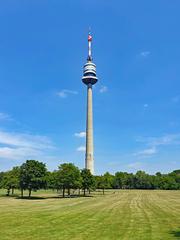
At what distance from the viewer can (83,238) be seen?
2498cm

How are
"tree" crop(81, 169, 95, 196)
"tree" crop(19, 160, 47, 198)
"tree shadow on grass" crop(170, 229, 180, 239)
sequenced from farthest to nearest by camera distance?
1. "tree" crop(81, 169, 95, 196)
2. "tree" crop(19, 160, 47, 198)
3. "tree shadow on grass" crop(170, 229, 180, 239)

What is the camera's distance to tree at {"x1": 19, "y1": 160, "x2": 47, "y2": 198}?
90750mm

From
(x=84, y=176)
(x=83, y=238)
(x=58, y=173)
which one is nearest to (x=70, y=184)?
(x=58, y=173)

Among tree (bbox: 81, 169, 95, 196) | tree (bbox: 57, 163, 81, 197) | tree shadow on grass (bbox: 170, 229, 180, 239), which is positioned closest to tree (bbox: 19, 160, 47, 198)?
tree (bbox: 57, 163, 81, 197)

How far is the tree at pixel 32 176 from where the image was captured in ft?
298

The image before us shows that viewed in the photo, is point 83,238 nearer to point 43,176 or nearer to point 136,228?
point 136,228

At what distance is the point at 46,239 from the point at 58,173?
7698cm

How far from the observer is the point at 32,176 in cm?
9038

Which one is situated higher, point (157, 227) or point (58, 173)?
point (58, 173)

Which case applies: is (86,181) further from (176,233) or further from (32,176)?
(176,233)

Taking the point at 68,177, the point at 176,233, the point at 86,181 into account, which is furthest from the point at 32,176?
the point at 176,233

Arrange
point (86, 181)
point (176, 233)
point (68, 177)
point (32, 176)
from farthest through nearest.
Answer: point (86, 181)
point (68, 177)
point (32, 176)
point (176, 233)

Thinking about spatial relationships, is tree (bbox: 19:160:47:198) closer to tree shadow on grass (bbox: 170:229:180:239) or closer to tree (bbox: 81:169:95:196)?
tree (bbox: 81:169:95:196)

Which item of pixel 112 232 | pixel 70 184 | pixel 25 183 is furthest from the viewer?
pixel 70 184
